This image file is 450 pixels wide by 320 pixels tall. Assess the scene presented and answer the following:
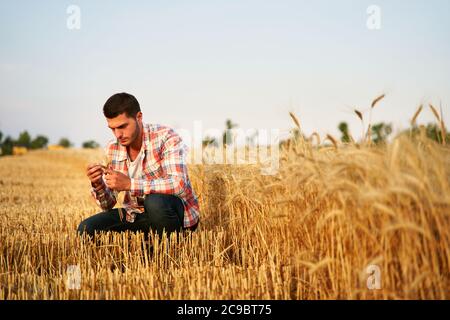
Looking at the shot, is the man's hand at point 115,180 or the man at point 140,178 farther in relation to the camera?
the man at point 140,178

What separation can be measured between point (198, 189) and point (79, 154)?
28.8 metres

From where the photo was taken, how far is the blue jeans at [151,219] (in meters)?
4.02

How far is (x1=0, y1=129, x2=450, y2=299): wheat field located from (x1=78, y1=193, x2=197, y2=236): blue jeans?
113 millimetres

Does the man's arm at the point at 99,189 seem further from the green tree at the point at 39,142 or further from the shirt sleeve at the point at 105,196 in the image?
the green tree at the point at 39,142

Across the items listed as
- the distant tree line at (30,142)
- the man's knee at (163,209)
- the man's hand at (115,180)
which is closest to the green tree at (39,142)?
the distant tree line at (30,142)

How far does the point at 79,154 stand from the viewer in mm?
33125

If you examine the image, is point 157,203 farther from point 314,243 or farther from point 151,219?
point 314,243

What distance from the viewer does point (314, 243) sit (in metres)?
3.10

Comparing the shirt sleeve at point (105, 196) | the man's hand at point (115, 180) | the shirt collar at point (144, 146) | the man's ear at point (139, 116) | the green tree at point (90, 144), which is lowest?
the shirt sleeve at point (105, 196)

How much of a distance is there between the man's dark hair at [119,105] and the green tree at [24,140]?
71.6 m

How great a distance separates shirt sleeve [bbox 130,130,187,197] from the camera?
4.01 meters

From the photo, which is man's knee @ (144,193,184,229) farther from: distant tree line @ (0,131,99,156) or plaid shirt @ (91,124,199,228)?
distant tree line @ (0,131,99,156)

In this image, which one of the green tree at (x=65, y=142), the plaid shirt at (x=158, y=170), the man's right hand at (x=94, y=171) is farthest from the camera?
the green tree at (x=65, y=142)
